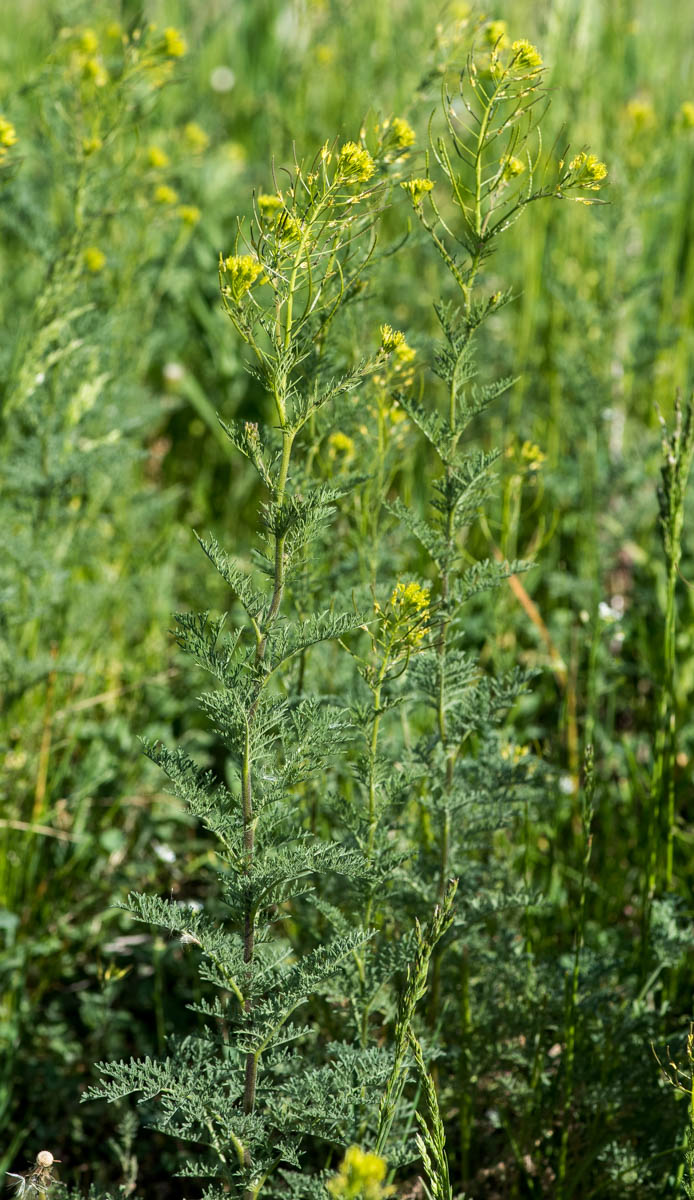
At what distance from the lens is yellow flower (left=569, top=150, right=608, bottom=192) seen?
1422 millimetres

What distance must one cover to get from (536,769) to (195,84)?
3623mm

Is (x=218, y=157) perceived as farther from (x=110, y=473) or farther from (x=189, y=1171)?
(x=189, y=1171)

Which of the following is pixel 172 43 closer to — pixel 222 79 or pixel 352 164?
pixel 352 164

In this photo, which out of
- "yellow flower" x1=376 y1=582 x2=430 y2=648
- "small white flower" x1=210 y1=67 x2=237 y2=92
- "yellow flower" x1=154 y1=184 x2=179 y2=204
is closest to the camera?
"yellow flower" x1=376 y1=582 x2=430 y2=648

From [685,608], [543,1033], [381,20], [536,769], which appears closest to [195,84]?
[381,20]

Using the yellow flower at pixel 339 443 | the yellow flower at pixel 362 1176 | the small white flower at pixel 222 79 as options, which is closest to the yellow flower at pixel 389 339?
the yellow flower at pixel 339 443

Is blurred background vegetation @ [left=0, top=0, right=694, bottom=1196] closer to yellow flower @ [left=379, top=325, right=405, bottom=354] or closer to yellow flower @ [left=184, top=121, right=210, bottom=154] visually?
yellow flower @ [left=184, top=121, right=210, bottom=154]

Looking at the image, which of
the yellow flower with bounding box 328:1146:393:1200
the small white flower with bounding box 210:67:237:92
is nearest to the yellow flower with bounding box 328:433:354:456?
the yellow flower with bounding box 328:1146:393:1200

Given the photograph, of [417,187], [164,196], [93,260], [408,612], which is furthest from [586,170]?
[164,196]

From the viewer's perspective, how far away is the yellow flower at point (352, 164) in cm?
129

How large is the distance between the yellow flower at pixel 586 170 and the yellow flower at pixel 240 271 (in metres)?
0.45

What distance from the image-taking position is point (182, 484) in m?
3.66

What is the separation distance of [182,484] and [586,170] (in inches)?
93.6

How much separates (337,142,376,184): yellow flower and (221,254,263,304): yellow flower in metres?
0.15
